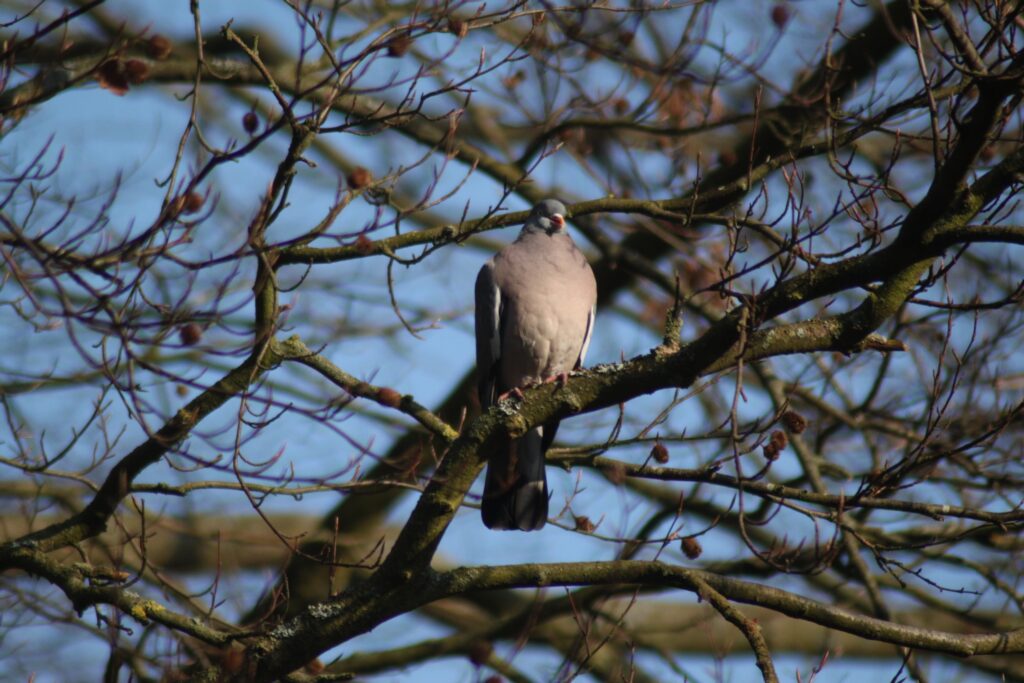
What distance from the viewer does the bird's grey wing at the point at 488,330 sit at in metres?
4.66

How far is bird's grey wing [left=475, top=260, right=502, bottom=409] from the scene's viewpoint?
466 cm

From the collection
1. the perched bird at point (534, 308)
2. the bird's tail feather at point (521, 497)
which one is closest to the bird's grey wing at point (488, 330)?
the perched bird at point (534, 308)

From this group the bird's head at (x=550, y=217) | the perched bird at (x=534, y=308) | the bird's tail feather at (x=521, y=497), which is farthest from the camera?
the bird's head at (x=550, y=217)

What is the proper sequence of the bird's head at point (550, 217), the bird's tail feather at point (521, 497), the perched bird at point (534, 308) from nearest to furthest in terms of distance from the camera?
the bird's tail feather at point (521, 497) → the perched bird at point (534, 308) → the bird's head at point (550, 217)

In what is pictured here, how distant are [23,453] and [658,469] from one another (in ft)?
6.58

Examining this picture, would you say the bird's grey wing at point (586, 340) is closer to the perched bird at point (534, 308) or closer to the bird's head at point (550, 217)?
the perched bird at point (534, 308)

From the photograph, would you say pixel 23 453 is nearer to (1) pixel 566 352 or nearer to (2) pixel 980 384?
(1) pixel 566 352

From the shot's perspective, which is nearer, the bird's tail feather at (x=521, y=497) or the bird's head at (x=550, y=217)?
the bird's tail feather at (x=521, y=497)

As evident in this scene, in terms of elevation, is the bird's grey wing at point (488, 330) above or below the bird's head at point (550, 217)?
below

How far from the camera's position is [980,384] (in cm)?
536

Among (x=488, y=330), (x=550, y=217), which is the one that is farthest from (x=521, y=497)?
(x=550, y=217)

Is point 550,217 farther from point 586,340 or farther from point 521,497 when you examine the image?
point 521,497

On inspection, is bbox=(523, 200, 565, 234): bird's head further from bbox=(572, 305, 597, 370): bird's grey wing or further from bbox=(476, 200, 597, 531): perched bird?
bbox=(572, 305, 597, 370): bird's grey wing

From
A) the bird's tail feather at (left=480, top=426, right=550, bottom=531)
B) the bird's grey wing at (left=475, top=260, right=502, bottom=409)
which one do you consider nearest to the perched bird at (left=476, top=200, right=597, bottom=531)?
the bird's grey wing at (left=475, top=260, right=502, bottom=409)
